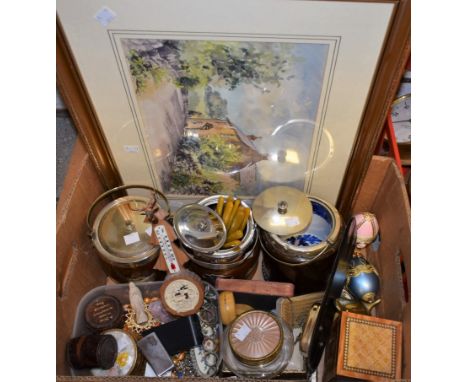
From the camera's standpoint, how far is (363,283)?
969 millimetres

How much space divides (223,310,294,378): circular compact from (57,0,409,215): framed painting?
348 millimetres

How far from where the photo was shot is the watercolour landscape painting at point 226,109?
812mm

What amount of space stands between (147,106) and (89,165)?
244 mm

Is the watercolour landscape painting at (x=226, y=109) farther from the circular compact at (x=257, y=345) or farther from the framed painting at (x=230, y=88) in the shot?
the circular compact at (x=257, y=345)

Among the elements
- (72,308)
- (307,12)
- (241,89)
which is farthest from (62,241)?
(307,12)

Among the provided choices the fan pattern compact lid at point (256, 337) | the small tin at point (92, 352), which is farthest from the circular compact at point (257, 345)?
the small tin at point (92, 352)

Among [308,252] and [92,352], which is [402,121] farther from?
[92,352]

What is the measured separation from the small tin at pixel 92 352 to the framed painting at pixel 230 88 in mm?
386

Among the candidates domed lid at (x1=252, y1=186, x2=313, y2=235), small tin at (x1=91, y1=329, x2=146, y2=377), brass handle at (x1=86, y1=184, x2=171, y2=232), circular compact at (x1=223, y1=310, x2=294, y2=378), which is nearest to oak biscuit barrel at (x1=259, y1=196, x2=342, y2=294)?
domed lid at (x1=252, y1=186, x2=313, y2=235)

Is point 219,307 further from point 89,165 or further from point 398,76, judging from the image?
point 398,76

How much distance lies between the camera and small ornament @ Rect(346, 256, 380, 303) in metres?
0.96

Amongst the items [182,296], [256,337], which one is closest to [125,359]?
[182,296]

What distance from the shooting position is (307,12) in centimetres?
74

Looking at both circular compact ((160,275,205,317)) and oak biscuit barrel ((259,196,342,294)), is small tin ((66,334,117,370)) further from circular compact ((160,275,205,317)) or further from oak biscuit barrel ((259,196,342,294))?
oak biscuit barrel ((259,196,342,294))
